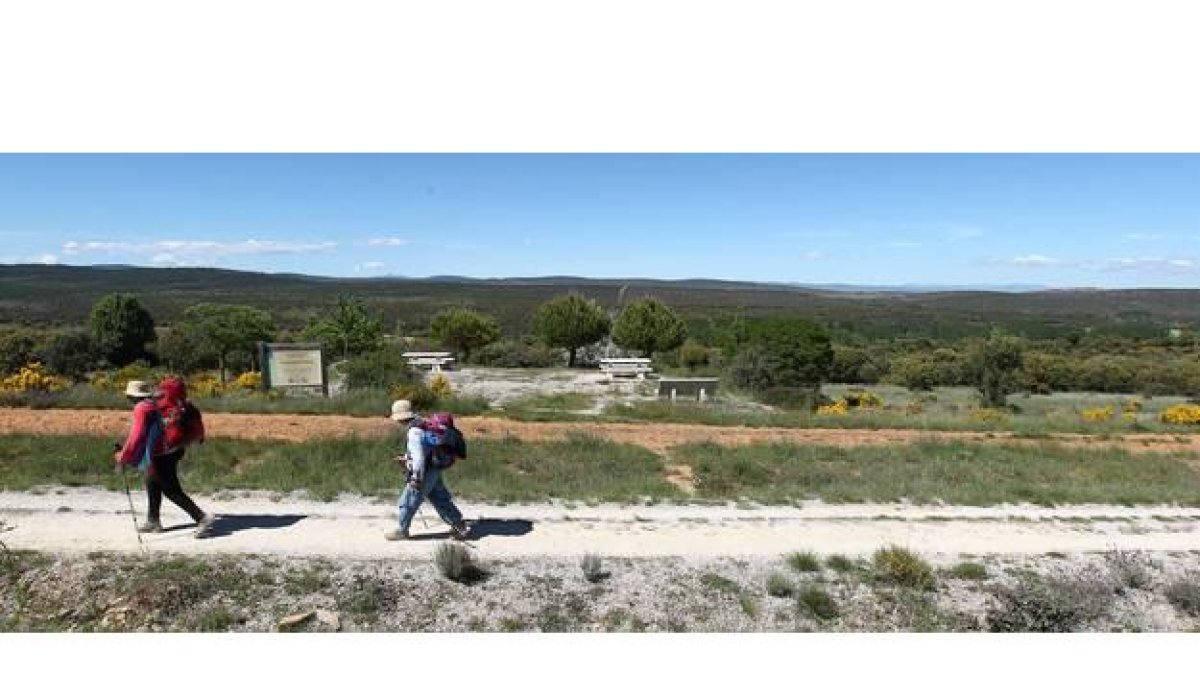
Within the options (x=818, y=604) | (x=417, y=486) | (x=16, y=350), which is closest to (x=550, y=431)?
(x=417, y=486)

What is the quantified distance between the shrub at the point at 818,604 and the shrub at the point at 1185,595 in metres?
3.59

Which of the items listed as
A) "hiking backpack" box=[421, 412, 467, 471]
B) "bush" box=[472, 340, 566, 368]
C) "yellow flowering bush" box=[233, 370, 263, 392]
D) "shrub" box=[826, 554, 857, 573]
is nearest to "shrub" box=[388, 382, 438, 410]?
"yellow flowering bush" box=[233, 370, 263, 392]

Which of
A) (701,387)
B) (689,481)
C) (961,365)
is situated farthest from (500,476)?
(961,365)

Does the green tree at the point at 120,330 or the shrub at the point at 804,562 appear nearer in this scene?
the shrub at the point at 804,562

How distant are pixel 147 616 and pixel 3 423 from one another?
30.7ft

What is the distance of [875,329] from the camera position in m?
90.6

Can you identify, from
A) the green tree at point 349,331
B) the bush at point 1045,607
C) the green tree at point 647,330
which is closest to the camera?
the bush at point 1045,607

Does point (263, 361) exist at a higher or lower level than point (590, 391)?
higher

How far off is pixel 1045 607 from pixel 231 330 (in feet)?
134

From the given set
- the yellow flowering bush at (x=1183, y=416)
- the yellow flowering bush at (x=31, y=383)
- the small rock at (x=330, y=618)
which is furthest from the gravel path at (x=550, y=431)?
the small rock at (x=330, y=618)

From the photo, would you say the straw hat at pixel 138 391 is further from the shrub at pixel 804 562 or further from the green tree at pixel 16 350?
the green tree at pixel 16 350

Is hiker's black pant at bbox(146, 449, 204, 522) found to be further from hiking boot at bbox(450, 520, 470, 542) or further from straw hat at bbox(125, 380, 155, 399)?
hiking boot at bbox(450, 520, 470, 542)

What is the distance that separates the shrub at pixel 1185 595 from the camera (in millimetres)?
7426

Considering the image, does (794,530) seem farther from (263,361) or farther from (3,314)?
(3,314)
